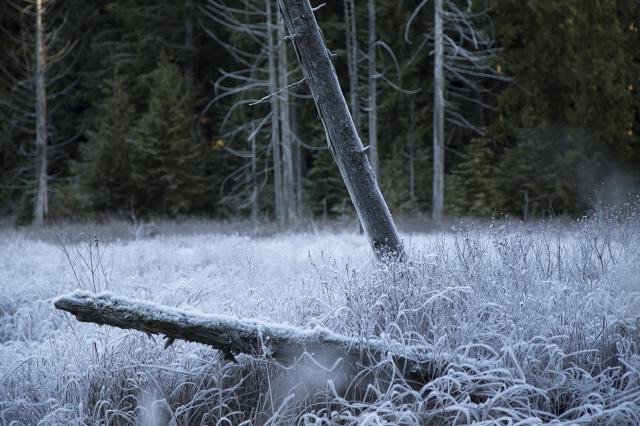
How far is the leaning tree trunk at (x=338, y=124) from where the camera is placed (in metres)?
4.43

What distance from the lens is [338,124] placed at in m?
4.53

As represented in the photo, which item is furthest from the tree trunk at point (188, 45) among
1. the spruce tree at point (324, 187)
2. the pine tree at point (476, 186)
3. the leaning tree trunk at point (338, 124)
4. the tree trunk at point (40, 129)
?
the leaning tree trunk at point (338, 124)

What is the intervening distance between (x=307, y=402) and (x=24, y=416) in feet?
→ 5.53

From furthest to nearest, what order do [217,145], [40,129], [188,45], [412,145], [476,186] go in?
1. [217,145]
2. [188,45]
3. [412,145]
4. [476,186]
5. [40,129]

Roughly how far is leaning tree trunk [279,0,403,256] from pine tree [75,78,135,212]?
18.8m

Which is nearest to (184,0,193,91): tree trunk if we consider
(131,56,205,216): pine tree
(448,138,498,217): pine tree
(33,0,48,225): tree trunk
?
(131,56,205,216): pine tree

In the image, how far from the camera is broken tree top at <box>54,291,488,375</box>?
3062mm

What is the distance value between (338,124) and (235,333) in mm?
2105

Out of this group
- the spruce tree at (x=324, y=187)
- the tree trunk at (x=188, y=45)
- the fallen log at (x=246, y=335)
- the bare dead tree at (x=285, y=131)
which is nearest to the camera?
the fallen log at (x=246, y=335)

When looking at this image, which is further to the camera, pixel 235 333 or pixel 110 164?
pixel 110 164

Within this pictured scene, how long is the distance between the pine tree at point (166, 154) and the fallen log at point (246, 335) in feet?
63.5

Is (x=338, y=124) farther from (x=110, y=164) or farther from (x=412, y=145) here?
(x=110, y=164)

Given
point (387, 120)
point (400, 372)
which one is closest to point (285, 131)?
point (387, 120)

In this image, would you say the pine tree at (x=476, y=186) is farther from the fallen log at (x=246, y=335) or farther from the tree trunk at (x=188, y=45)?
the fallen log at (x=246, y=335)
